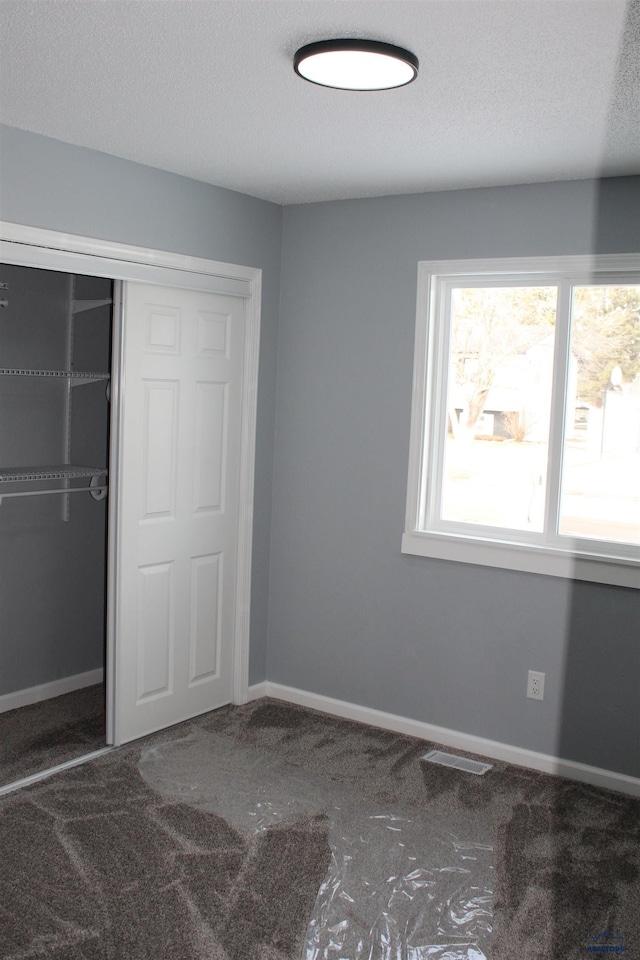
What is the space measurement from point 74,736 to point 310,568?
52.1 inches

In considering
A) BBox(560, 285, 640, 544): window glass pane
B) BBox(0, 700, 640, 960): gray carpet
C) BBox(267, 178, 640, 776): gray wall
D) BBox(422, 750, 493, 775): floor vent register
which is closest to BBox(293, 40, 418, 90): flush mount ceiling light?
BBox(267, 178, 640, 776): gray wall

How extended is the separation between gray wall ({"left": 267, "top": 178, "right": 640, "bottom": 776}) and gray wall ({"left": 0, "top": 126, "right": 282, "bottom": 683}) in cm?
8

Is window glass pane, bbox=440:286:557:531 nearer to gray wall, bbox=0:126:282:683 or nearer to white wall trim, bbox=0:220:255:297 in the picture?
gray wall, bbox=0:126:282:683

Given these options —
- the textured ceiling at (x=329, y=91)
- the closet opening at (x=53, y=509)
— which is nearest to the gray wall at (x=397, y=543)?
the textured ceiling at (x=329, y=91)

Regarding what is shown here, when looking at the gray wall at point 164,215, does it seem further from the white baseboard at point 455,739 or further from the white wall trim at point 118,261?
the white baseboard at point 455,739

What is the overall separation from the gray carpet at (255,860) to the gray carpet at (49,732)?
0.15 m

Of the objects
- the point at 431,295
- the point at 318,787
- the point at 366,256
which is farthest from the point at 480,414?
the point at 318,787

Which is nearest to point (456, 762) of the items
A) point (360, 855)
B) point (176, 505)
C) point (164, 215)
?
point (360, 855)

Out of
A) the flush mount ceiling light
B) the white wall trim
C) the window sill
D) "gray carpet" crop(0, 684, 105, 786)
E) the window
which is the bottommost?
"gray carpet" crop(0, 684, 105, 786)

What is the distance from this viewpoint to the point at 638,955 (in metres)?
2.44

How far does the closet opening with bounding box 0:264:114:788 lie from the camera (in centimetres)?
392

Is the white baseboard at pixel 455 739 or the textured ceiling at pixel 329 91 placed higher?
the textured ceiling at pixel 329 91

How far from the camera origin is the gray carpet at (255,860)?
2.44 metres

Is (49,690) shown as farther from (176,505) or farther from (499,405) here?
(499,405)
